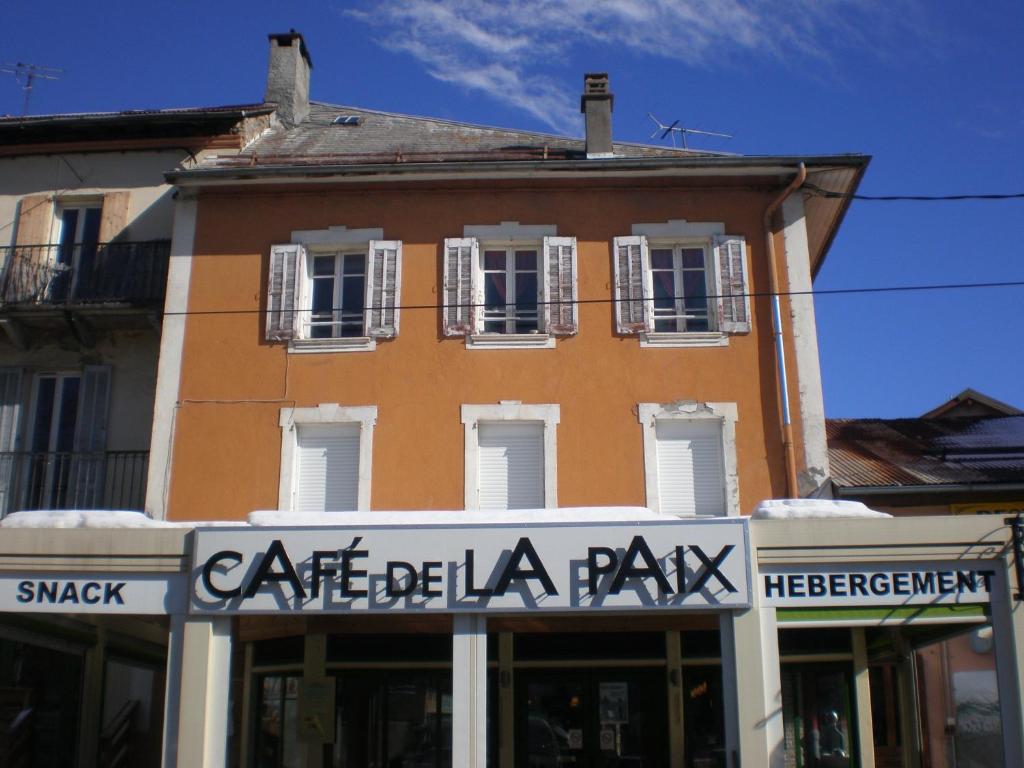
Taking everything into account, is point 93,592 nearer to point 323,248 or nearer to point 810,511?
point 323,248

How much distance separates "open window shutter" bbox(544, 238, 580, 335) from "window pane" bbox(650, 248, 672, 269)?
116 cm

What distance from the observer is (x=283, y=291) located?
50.9 feet

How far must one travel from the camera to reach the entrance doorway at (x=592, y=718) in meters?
15.2

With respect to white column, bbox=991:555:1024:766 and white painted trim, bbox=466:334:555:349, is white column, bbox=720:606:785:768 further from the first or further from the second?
white painted trim, bbox=466:334:555:349

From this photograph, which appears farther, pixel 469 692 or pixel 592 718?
pixel 592 718

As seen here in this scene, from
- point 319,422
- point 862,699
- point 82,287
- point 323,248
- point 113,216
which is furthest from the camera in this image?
point 113,216

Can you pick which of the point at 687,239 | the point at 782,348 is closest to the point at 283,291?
the point at 687,239

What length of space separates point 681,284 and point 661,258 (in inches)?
19.8

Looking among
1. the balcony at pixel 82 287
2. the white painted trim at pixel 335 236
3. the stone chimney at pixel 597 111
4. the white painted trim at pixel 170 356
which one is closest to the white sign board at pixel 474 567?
the white painted trim at pixel 170 356

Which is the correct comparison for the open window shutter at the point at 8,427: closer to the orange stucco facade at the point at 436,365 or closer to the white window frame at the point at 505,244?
the orange stucco facade at the point at 436,365

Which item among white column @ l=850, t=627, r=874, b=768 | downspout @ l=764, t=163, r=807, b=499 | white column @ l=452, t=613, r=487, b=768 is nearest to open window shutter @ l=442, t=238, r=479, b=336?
downspout @ l=764, t=163, r=807, b=499

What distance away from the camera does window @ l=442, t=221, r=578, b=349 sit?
15227mm

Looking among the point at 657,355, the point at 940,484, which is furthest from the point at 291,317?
the point at 940,484

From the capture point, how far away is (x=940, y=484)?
15.4 meters
